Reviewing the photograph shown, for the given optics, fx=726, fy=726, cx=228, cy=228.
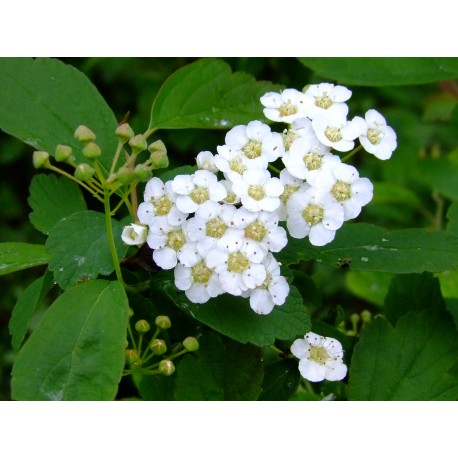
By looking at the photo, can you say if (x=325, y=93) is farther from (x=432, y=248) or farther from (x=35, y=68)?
(x=35, y=68)

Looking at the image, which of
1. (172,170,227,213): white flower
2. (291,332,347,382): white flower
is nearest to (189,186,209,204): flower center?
(172,170,227,213): white flower

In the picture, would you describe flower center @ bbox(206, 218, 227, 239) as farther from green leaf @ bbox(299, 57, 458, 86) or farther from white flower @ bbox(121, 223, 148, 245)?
green leaf @ bbox(299, 57, 458, 86)

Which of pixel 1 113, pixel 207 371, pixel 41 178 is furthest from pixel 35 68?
pixel 207 371

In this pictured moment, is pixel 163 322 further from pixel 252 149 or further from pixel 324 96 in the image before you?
pixel 324 96

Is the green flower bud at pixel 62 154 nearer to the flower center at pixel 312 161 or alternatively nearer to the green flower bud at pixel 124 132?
the green flower bud at pixel 124 132

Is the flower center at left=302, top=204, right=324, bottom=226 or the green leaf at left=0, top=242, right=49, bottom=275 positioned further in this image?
the green leaf at left=0, top=242, right=49, bottom=275

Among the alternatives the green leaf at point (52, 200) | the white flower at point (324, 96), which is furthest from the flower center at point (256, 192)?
the green leaf at point (52, 200)
